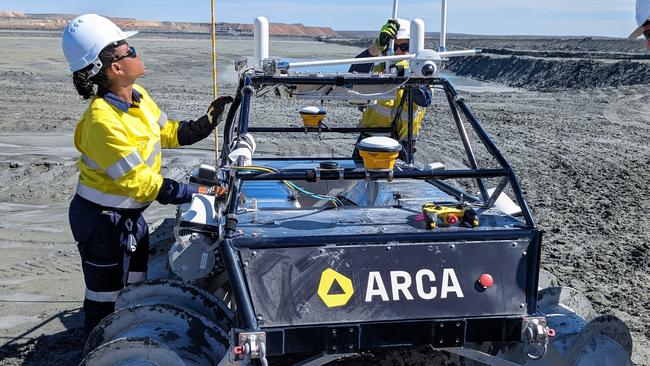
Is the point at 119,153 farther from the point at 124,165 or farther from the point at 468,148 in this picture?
the point at 468,148

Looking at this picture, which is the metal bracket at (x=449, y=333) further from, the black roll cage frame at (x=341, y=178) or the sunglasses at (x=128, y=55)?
the sunglasses at (x=128, y=55)

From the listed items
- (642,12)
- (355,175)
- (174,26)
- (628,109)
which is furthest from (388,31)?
(174,26)

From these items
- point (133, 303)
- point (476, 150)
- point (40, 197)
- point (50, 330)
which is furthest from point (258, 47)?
point (476, 150)

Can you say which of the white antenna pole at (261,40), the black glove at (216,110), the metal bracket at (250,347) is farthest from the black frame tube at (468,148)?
the metal bracket at (250,347)

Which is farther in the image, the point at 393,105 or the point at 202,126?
the point at 393,105

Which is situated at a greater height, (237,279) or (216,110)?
(216,110)

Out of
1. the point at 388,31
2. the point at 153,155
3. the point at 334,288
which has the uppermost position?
the point at 388,31

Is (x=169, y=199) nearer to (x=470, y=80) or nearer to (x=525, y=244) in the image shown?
(x=525, y=244)

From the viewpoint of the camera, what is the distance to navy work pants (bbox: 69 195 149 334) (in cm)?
393

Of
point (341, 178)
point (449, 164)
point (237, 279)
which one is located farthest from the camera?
point (449, 164)

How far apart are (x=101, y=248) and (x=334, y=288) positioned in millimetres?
1483

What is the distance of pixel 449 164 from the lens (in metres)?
11.2

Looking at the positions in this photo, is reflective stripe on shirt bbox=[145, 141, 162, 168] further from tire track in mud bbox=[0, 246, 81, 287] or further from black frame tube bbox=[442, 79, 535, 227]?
tire track in mud bbox=[0, 246, 81, 287]

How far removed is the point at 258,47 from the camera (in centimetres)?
471
